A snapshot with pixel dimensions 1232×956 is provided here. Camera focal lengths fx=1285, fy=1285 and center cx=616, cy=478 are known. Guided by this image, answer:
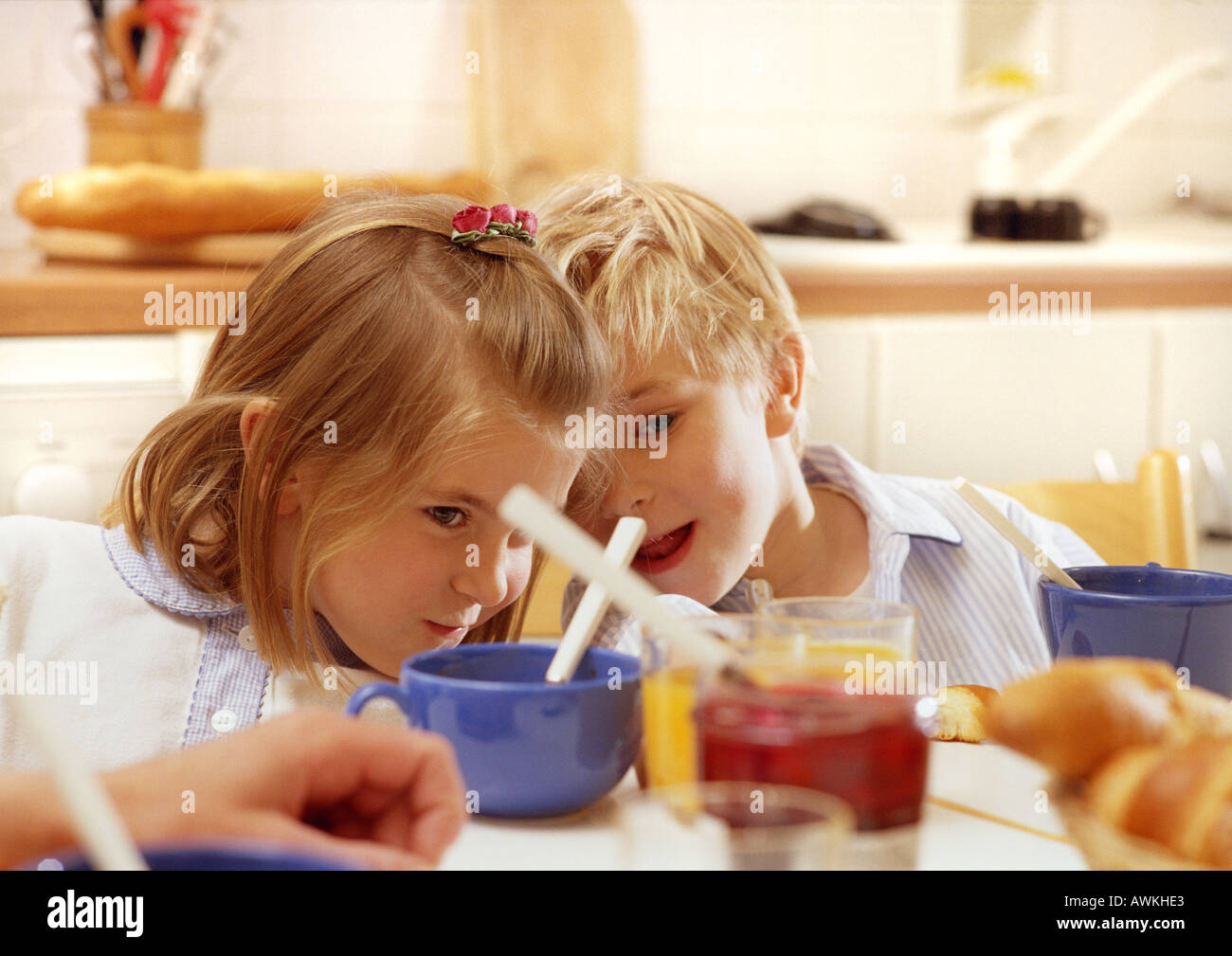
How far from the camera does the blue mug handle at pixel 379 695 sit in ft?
1.79

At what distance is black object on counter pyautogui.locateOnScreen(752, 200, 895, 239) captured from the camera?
87.8 inches

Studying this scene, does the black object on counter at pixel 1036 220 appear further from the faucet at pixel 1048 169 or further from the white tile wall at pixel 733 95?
the white tile wall at pixel 733 95

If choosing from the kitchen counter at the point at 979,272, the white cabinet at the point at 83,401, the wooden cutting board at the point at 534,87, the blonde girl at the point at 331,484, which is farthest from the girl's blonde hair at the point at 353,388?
the wooden cutting board at the point at 534,87

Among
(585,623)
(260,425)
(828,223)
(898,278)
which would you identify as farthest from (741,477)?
(828,223)

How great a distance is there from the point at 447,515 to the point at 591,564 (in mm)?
434

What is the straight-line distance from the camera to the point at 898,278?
80.2 inches

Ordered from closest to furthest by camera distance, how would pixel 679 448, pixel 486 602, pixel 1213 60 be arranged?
pixel 486 602 → pixel 679 448 → pixel 1213 60

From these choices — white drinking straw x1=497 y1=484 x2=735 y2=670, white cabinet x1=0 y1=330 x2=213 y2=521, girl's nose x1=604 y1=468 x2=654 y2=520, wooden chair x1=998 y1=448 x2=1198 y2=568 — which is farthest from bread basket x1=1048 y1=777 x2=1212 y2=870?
white cabinet x1=0 y1=330 x2=213 y2=521

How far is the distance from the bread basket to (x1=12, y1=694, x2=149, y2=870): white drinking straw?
30 cm

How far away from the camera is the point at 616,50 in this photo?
7.68 ft

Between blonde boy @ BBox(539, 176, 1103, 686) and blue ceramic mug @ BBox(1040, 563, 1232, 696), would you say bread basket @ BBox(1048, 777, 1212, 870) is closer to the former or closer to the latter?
blue ceramic mug @ BBox(1040, 563, 1232, 696)
